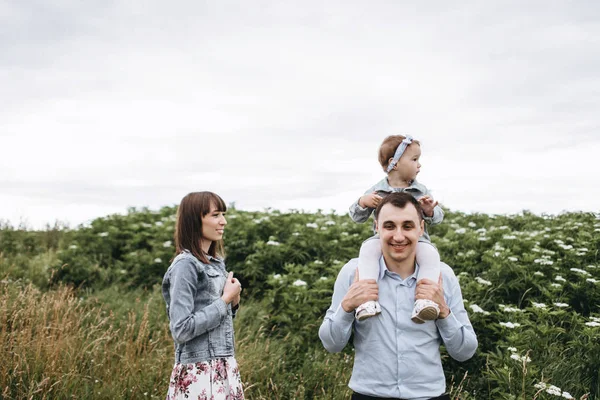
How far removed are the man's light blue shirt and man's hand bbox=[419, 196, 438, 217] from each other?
1152mm

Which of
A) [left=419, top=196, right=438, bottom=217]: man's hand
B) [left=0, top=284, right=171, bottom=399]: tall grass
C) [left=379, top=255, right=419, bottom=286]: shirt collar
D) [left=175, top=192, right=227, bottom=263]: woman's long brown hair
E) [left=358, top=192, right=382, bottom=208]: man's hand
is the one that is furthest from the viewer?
[left=0, top=284, right=171, bottom=399]: tall grass

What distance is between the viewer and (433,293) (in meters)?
3.00

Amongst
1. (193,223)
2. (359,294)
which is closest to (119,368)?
(193,223)

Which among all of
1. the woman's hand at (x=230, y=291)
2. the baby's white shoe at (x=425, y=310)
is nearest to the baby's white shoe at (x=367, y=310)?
the baby's white shoe at (x=425, y=310)

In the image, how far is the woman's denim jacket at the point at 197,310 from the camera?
3572 mm

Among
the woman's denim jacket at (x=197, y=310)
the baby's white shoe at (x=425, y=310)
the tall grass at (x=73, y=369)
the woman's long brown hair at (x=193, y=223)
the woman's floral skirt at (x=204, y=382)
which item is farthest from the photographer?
the tall grass at (x=73, y=369)

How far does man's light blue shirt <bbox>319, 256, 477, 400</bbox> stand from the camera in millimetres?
3033

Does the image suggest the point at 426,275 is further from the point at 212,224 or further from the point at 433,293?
the point at 212,224

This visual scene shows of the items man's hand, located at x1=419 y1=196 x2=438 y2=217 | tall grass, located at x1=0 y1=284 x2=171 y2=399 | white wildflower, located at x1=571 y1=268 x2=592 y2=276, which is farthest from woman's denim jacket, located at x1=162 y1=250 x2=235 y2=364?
white wildflower, located at x1=571 y1=268 x2=592 y2=276

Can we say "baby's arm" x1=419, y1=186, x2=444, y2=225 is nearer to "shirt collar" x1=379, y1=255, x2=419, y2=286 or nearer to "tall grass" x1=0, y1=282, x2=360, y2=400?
"shirt collar" x1=379, y1=255, x2=419, y2=286

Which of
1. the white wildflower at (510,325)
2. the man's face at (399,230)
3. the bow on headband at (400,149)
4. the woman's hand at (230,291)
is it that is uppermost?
the bow on headband at (400,149)

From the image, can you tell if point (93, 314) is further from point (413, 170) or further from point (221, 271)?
point (413, 170)

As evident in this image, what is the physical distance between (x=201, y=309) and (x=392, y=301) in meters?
1.29

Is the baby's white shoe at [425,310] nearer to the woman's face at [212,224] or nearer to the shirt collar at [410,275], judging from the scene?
the shirt collar at [410,275]
